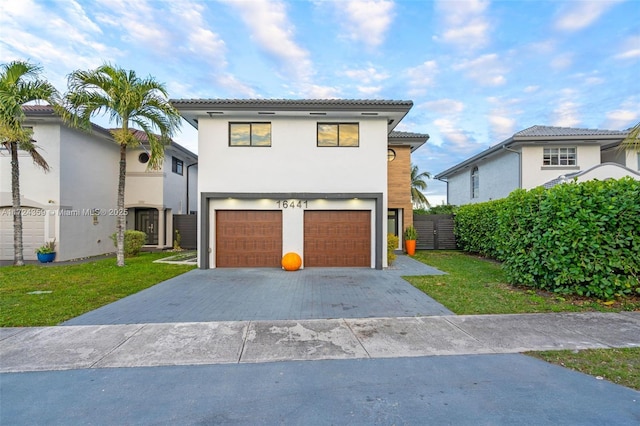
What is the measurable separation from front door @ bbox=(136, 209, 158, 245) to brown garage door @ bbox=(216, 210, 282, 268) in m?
8.13

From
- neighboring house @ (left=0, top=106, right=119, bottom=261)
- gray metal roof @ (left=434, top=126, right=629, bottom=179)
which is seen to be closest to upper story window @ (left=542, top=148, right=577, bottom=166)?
gray metal roof @ (left=434, top=126, right=629, bottom=179)

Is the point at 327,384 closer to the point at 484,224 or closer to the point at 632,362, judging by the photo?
the point at 632,362

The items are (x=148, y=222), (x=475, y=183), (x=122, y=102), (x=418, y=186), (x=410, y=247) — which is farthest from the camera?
(x=418, y=186)

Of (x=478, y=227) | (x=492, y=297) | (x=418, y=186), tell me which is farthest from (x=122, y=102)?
(x=418, y=186)

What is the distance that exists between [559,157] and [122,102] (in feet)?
64.9

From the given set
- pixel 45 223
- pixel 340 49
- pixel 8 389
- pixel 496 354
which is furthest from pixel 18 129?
pixel 496 354

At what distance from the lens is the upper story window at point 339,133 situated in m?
10.5

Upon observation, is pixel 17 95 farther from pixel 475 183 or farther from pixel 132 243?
pixel 475 183

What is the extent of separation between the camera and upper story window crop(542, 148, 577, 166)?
15.1m

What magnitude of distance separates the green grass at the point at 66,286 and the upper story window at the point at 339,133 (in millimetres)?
6828

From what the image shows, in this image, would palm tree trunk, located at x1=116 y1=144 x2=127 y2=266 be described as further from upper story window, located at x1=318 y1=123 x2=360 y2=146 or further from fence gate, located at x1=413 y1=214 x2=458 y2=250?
fence gate, located at x1=413 y1=214 x2=458 y2=250

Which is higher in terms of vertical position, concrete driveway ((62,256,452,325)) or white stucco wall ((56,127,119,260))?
white stucco wall ((56,127,119,260))

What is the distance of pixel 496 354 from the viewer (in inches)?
151

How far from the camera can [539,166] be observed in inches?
589
